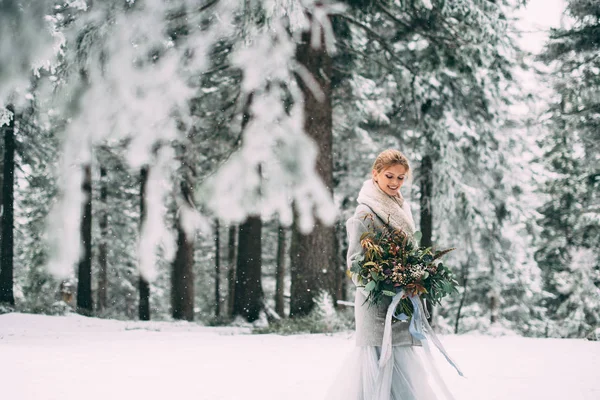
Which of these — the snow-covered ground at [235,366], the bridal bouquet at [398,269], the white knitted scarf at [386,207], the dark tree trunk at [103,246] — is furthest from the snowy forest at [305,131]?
the bridal bouquet at [398,269]

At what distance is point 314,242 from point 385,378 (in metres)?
7.70

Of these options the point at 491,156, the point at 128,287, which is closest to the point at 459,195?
the point at 491,156

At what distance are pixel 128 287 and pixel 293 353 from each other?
21.2 m

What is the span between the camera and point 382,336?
4418 millimetres

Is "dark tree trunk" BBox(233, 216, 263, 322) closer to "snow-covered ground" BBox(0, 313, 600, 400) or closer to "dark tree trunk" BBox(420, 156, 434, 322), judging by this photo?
"snow-covered ground" BBox(0, 313, 600, 400)

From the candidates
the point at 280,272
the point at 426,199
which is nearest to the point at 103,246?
the point at 280,272

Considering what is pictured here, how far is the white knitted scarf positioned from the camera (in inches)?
174

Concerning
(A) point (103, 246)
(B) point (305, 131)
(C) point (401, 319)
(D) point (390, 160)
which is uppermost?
(B) point (305, 131)

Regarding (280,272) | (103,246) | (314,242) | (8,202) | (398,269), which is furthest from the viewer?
(103,246)

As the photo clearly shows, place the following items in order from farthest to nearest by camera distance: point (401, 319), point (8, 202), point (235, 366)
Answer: point (8, 202) → point (235, 366) → point (401, 319)

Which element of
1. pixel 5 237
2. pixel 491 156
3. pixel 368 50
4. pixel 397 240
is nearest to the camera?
pixel 397 240

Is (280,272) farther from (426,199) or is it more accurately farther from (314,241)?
(314,241)

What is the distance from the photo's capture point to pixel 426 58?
1313 centimetres

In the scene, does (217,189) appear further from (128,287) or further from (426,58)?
(128,287)
